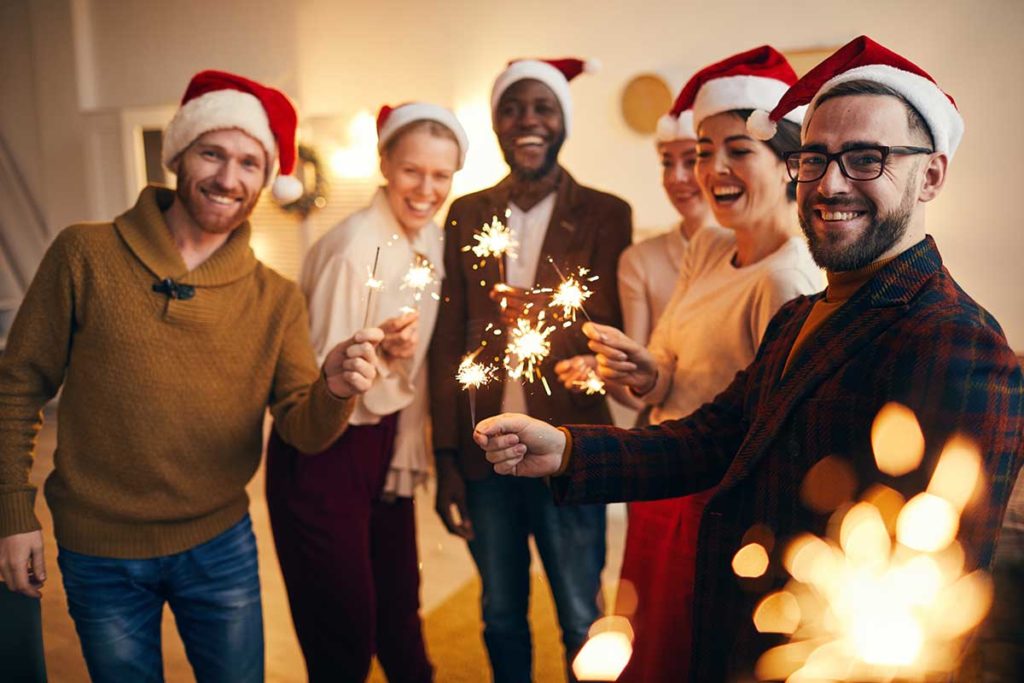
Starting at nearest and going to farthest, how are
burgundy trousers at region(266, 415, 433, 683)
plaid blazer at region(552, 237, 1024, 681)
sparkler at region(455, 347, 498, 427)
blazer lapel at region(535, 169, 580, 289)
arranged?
plaid blazer at region(552, 237, 1024, 681)
sparkler at region(455, 347, 498, 427)
blazer lapel at region(535, 169, 580, 289)
burgundy trousers at region(266, 415, 433, 683)

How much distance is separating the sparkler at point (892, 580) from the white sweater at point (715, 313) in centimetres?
41

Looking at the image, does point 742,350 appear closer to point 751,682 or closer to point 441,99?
point 751,682

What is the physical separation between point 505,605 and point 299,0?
2.32 m

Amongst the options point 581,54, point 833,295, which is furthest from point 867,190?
point 581,54

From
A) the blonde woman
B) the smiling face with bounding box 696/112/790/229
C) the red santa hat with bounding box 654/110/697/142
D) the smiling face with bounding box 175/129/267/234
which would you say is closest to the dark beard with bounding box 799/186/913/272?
the smiling face with bounding box 696/112/790/229

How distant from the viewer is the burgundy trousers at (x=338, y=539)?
65.0 inches

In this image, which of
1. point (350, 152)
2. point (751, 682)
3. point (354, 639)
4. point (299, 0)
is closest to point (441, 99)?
point (350, 152)

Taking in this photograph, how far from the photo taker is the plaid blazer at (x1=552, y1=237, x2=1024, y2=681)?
0.77 m

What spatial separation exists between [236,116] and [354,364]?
565 millimetres

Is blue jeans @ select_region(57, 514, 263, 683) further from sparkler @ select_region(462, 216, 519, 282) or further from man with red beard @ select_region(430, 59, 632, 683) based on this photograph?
sparkler @ select_region(462, 216, 519, 282)

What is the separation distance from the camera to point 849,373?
2.81 feet

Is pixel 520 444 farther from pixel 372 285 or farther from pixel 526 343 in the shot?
pixel 372 285

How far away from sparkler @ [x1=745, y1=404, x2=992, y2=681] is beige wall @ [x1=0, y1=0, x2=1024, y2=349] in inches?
42.4

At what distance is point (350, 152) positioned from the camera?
384cm
